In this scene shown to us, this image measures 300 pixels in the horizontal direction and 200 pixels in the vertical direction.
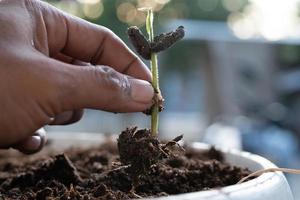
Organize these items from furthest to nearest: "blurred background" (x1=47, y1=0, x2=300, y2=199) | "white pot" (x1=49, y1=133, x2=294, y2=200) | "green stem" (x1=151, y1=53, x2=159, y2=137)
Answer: "blurred background" (x1=47, y1=0, x2=300, y2=199)
"green stem" (x1=151, y1=53, x2=159, y2=137)
"white pot" (x1=49, y1=133, x2=294, y2=200)

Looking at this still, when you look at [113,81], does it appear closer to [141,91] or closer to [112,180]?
[141,91]

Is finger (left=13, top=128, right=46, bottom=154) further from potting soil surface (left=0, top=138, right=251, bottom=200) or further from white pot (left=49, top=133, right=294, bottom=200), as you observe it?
white pot (left=49, top=133, right=294, bottom=200)

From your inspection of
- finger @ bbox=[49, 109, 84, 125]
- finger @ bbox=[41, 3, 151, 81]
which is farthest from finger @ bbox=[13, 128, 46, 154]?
finger @ bbox=[41, 3, 151, 81]

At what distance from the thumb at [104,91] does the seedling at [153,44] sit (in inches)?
0.7

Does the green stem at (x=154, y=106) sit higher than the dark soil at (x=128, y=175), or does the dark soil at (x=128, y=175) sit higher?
the green stem at (x=154, y=106)

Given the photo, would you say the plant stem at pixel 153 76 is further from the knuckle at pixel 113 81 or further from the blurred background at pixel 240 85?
the blurred background at pixel 240 85

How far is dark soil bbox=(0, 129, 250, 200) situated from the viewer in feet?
1.57

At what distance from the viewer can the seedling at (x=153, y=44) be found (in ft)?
1.64

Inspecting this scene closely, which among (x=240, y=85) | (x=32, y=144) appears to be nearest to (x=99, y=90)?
(x=32, y=144)

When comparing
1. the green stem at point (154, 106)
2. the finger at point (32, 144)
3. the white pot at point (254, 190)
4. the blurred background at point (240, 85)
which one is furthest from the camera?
the blurred background at point (240, 85)

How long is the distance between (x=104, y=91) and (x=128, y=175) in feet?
0.48

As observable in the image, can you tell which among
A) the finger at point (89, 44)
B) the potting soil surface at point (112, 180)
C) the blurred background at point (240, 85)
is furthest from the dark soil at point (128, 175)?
the blurred background at point (240, 85)

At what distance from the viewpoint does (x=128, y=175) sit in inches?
21.9

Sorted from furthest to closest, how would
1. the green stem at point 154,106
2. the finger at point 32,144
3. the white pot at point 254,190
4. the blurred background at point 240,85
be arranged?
the blurred background at point 240,85 → the finger at point 32,144 → the green stem at point 154,106 → the white pot at point 254,190
